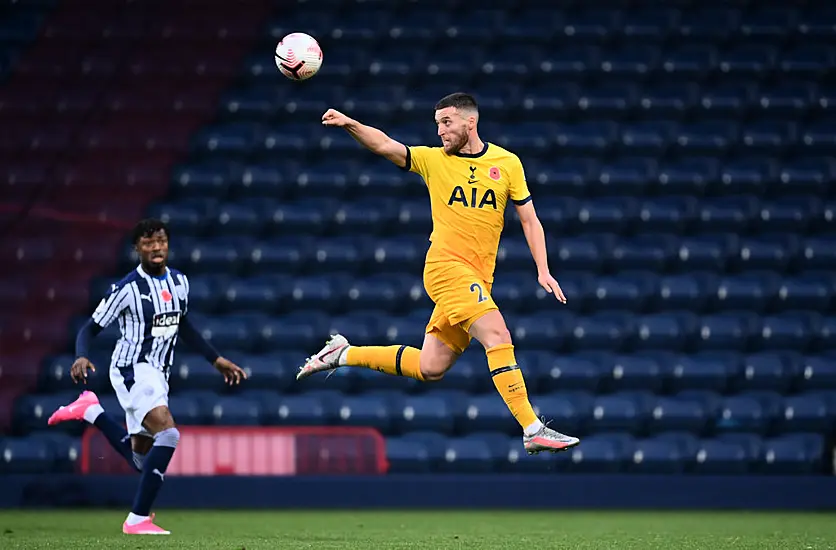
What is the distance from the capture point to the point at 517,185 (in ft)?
20.1

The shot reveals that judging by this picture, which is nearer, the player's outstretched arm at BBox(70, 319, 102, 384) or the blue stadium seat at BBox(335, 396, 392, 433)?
the player's outstretched arm at BBox(70, 319, 102, 384)

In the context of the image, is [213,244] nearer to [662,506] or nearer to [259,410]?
[259,410]

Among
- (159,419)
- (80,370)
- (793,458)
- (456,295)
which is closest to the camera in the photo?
(456,295)

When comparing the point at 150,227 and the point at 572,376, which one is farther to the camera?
the point at 572,376

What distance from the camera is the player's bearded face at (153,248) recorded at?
22.4ft

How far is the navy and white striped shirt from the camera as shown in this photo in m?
6.93

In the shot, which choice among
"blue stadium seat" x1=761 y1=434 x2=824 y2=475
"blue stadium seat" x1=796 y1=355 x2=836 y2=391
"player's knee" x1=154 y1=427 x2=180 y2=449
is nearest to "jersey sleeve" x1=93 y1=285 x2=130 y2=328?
"player's knee" x1=154 y1=427 x2=180 y2=449

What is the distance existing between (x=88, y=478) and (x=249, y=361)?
5.85 ft

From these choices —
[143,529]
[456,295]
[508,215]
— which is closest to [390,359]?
[456,295]

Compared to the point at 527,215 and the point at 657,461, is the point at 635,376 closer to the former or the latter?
the point at 657,461

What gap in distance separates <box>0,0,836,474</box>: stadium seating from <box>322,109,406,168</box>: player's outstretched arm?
439 cm

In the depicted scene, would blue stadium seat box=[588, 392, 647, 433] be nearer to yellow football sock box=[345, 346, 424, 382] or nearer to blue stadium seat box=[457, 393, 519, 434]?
blue stadium seat box=[457, 393, 519, 434]

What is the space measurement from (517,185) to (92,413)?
3.01 meters

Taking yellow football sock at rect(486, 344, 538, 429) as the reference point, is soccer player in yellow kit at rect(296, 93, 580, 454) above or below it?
above
